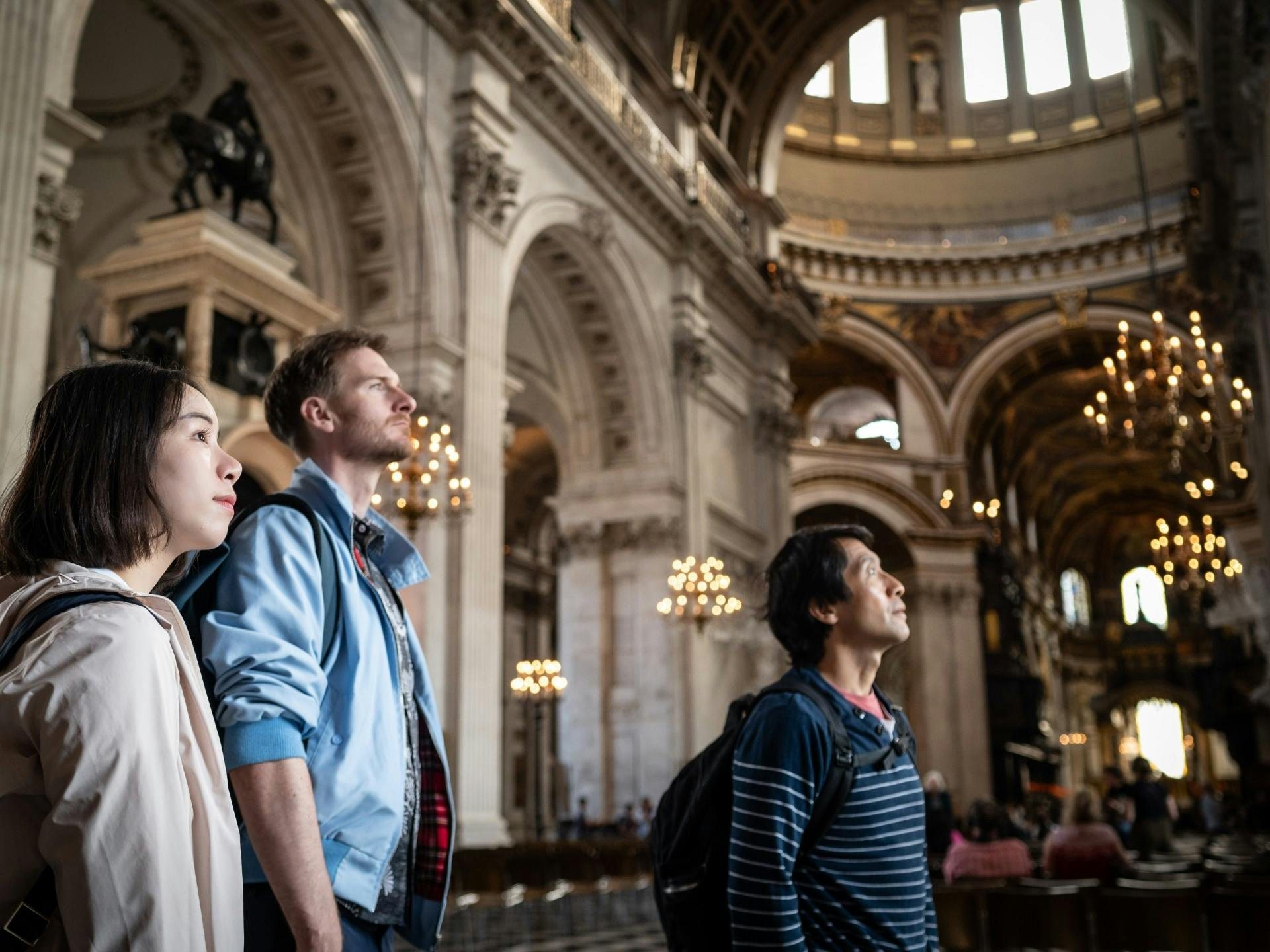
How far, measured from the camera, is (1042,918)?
498 centimetres

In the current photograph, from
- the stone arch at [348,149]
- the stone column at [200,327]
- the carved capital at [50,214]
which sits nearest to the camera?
the carved capital at [50,214]

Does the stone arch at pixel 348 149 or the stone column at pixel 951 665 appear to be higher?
the stone arch at pixel 348 149

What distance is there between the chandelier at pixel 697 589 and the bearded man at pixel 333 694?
39.0ft

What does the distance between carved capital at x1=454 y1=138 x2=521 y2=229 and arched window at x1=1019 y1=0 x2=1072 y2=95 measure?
22.6 m

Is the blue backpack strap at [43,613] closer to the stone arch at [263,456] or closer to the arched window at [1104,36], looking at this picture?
the stone arch at [263,456]

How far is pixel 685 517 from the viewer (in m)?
16.1

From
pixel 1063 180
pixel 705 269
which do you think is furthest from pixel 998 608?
pixel 705 269

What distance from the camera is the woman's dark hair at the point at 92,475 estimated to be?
4.83 feet

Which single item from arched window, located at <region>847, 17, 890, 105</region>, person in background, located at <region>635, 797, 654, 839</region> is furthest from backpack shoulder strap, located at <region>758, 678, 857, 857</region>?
arched window, located at <region>847, 17, 890, 105</region>

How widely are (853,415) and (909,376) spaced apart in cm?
372

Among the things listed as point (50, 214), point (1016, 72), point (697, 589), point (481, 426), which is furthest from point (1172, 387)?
point (1016, 72)

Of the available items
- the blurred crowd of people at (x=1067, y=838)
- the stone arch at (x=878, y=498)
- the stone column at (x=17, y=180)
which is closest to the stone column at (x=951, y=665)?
the stone arch at (x=878, y=498)

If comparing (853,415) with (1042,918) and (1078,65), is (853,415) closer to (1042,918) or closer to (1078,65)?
(1078,65)

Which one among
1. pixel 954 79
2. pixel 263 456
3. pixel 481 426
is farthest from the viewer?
pixel 954 79
